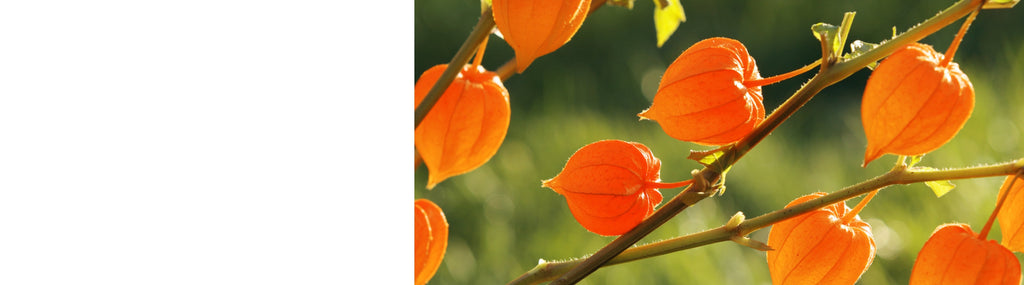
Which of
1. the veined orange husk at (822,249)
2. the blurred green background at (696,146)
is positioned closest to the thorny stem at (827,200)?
the veined orange husk at (822,249)

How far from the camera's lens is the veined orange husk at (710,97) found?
211 millimetres

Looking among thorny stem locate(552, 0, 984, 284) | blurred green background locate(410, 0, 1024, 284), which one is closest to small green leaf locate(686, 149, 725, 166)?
thorny stem locate(552, 0, 984, 284)

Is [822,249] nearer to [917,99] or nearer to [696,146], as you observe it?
[917,99]

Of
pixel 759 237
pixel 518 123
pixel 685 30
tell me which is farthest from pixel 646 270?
pixel 685 30

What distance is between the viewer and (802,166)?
154 cm

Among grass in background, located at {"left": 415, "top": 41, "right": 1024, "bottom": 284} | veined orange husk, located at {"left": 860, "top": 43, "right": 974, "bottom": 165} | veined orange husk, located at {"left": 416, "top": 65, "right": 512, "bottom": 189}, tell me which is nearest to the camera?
veined orange husk, located at {"left": 860, "top": 43, "right": 974, "bottom": 165}

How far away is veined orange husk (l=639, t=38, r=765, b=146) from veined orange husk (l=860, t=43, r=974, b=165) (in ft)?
0.11

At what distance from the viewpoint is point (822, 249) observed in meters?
0.23

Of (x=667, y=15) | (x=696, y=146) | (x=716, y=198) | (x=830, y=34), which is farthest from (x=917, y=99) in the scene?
(x=716, y=198)

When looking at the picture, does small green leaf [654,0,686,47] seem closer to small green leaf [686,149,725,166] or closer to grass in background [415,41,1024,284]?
small green leaf [686,149,725,166]

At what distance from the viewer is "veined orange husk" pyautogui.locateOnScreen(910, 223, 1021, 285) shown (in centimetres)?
20
